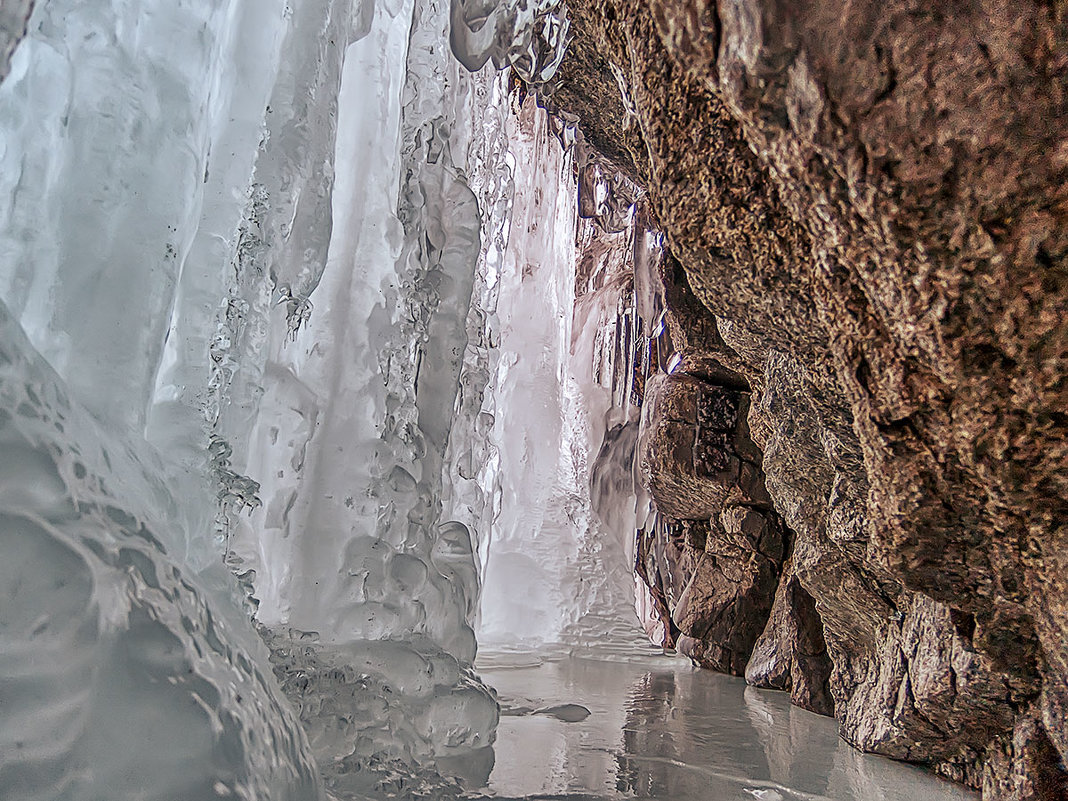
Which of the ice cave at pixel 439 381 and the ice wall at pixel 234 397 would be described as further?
the ice cave at pixel 439 381

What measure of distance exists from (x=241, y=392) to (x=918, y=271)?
1848 mm

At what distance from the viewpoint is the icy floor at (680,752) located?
6.98ft

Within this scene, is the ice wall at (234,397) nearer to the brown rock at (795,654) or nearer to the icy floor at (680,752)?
the icy floor at (680,752)

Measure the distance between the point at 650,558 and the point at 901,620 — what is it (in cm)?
412

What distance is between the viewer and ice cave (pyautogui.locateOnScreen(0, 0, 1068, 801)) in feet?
4.06

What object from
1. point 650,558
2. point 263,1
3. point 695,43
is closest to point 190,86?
point 263,1

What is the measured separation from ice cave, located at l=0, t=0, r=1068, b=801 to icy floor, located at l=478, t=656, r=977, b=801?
0.02 meters

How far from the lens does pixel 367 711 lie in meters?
2.12

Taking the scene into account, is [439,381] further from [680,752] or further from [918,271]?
[918,271]

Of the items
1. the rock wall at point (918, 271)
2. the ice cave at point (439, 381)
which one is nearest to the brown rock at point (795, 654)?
the ice cave at point (439, 381)

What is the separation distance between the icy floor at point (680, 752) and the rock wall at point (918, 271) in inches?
9.3

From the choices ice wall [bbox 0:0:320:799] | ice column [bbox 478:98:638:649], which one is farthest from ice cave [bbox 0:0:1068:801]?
ice column [bbox 478:98:638:649]

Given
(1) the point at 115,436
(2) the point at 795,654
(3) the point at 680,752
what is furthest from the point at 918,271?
(2) the point at 795,654

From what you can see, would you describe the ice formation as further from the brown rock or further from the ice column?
the ice column
